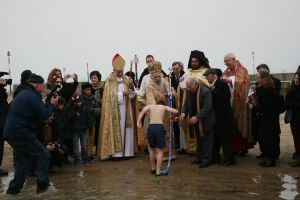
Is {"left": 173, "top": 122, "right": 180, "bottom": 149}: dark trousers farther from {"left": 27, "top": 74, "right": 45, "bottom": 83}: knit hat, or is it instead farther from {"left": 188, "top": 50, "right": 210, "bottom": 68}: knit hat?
{"left": 27, "top": 74, "right": 45, "bottom": 83}: knit hat

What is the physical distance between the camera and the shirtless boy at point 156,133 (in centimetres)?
808

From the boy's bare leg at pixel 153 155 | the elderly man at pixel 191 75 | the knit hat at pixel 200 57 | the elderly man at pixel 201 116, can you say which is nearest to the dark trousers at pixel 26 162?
the boy's bare leg at pixel 153 155

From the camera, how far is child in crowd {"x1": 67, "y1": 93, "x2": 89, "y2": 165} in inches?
372

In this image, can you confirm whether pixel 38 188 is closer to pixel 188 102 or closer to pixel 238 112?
pixel 188 102

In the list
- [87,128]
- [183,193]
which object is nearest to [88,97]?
[87,128]

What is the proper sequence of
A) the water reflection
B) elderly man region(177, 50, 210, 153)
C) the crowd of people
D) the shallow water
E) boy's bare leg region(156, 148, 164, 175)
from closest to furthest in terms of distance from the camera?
1. the water reflection
2. the shallow water
3. boy's bare leg region(156, 148, 164, 175)
4. the crowd of people
5. elderly man region(177, 50, 210, 153)

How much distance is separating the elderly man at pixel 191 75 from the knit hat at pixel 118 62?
1306 millimetres

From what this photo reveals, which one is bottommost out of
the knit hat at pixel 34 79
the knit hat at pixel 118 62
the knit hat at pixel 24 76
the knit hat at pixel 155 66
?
the knit hat at pixel 34 79

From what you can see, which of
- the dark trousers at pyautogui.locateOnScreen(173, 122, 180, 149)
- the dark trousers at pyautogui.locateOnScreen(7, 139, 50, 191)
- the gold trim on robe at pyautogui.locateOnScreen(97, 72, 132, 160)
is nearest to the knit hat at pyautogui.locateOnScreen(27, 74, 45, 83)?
the dark trousers at pyautogui.locateOnScreen(7, 139, 50, 191)

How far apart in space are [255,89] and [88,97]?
11.1 ft

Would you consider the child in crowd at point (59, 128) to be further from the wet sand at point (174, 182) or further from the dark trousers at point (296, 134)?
the dark trousers at point (296, 134)

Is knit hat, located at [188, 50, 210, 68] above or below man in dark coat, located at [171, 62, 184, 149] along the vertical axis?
above

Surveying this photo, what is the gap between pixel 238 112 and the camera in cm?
959

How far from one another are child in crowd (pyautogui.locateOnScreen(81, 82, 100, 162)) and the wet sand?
0.68 meters
